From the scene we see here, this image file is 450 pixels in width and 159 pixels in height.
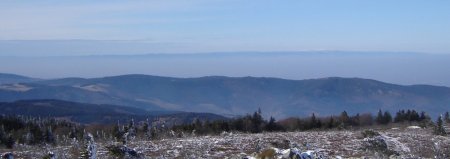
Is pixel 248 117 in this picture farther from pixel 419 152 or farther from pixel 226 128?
pixel 419 152

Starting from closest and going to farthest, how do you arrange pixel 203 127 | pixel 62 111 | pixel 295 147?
1. pixel 295 147
2. pixel 203 127
3. pixel 62 111

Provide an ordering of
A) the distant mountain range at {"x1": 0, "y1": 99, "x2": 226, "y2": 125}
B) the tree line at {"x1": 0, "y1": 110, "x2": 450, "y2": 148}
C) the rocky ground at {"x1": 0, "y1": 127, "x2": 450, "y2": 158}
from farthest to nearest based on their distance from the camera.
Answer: the distant mountain range at {"x1": 0, "y1": 99, "x2": 226, "y2": 125} < the tree line at {"x1": 0, "y1": 110, "x2": 450, "y2": 148} < the rocky ground at {"x1": 0, "y1": 127, "x2": 450, "y2": 158}

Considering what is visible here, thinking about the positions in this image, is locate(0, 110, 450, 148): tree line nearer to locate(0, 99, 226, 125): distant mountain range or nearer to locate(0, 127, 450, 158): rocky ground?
locate(0, 127, 450, 158): rocky ground

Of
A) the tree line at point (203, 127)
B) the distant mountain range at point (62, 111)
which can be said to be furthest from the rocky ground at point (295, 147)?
the distant mountain range at point (62, 111)

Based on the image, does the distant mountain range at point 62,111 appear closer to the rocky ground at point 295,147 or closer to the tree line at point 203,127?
the tree line at point 203,127

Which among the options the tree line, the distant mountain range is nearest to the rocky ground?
the tree line

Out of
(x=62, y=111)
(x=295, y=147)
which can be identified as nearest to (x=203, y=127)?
(x=295, y=147)

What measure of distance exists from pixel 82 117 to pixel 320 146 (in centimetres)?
13833

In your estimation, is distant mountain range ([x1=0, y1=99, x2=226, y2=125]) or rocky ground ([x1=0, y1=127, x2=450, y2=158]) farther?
distant mountain range ([x1=0, y1=99, x2=226, y2=125])

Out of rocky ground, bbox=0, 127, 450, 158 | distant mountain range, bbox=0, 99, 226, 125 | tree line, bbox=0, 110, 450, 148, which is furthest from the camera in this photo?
distant mountain range, bbox=0, 99, 226, 125

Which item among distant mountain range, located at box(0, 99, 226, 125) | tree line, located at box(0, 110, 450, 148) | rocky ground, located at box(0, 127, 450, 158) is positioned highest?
rocky ground, located at box(0, 127, 450, 158)

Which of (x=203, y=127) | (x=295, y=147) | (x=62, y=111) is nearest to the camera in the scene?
(x=295, y=147)

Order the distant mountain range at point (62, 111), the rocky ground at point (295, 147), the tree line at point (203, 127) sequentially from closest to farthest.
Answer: the rocky ground at point (295, 147), the tree line at point (203, 127), the distant mountain range at point (62, 111)

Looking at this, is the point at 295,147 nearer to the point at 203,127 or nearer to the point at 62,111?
the point at 203,127
